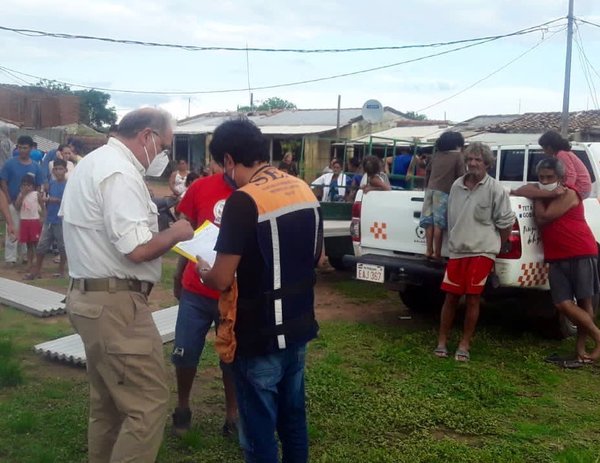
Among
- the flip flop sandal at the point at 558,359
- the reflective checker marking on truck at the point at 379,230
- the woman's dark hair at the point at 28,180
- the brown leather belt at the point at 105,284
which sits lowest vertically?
the flip flop sandal at the point at 558,359

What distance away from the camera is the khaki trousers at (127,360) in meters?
3.20

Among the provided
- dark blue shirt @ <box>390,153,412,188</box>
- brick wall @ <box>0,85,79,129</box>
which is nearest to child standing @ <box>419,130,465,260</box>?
dark blue shirt @ <box>390,153,412,188</box>

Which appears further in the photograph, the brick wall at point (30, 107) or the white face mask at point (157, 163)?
the brick wall at point (30, 107)

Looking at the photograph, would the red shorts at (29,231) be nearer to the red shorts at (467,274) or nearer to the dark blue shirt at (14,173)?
the dark blue shirt at (14,173)

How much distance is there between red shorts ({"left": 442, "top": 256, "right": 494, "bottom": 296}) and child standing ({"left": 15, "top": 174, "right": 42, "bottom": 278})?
6.37 m

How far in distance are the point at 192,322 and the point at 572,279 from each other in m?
3.44

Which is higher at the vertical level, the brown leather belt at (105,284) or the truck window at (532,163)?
the truck window at (532,163)

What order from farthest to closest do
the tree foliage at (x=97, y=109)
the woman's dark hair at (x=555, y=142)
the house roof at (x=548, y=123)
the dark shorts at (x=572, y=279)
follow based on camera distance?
the tree foliage at (x=97, y=109) < the house roof at (x=548, y=123) < the woman's dark hair at (x=555, y=142) < the dark shorts at (x=572, y=279)

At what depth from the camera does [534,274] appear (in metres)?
6.38

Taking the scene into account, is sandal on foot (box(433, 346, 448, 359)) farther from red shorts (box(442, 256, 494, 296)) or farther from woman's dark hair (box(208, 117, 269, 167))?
woman's dark hair (box(208, 117, 269, 167))

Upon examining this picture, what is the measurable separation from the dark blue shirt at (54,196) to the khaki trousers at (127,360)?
685 cm

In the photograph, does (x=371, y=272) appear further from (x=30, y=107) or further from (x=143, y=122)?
(x=30, y=107)

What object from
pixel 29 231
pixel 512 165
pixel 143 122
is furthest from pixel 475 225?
pixel 29 231

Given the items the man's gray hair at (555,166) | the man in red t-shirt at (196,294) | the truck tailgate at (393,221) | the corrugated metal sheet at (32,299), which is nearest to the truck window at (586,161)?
the man's gray hair at (555,166)
